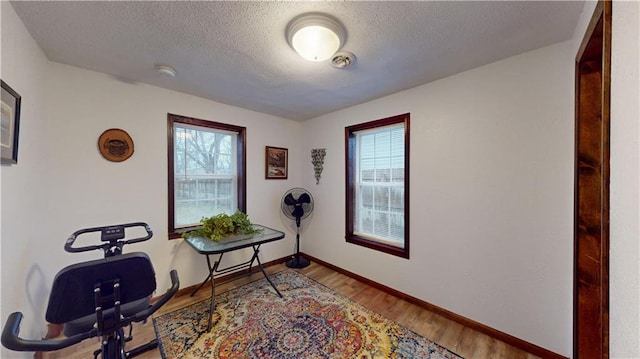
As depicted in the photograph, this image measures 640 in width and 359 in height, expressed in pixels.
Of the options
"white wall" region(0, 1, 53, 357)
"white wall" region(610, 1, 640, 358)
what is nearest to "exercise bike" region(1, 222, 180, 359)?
"white wall" region(0, 1, 53, 357)

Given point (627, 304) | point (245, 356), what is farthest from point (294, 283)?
point (627, 304)

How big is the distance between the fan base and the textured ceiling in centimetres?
249

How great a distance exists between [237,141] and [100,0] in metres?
1.97

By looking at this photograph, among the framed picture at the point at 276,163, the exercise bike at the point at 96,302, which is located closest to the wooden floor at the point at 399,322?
the exercise bike at the point at 96,302

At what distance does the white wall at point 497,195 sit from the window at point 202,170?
2097mm

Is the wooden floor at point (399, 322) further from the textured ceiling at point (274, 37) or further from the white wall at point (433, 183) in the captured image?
the textured ceiling at point (274, 37)

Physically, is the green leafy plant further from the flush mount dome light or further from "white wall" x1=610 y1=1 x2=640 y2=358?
"white wall" x1=610 y1=1 x2=640 y2=358

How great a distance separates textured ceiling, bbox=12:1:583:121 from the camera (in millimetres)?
1280

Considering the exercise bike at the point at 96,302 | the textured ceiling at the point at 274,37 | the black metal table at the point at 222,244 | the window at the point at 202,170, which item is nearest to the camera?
the exercise bike at the point at 96,302

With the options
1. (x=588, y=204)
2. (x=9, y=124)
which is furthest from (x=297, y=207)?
(x=588, y=204)

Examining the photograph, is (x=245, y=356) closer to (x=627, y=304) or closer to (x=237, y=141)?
(x=627, y=304)

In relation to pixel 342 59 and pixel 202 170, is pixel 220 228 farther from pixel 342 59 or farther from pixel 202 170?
pixel 342 59

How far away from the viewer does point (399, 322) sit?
2.10 metres

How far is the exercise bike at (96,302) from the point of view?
1.01 m
